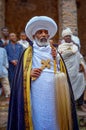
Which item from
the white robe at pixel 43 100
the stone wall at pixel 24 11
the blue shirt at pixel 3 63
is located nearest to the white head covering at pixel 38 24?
the white robe at pixel 43 100

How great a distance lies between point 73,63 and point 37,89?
3.00 meters

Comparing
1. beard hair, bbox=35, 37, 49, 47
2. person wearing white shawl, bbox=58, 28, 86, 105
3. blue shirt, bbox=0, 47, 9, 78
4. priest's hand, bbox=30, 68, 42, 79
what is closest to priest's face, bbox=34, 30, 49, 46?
beard hair, bbox=35, 37, 49, 47

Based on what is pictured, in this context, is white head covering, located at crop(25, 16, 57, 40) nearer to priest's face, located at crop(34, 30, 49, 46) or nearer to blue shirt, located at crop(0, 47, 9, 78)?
priest's face, located at crop(34, 30, 49, 46)

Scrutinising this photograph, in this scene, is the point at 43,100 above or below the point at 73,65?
below

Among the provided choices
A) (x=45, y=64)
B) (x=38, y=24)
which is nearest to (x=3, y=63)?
(x=38, y=24)

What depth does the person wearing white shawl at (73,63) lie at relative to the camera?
673 cm

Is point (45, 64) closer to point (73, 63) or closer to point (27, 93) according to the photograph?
point (27, 93)

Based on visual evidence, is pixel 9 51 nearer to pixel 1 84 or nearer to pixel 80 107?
pixel 1 84

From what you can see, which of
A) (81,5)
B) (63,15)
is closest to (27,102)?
(63,15)

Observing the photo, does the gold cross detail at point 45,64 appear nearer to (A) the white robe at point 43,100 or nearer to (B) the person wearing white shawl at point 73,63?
(A) the white robe at point 43,100

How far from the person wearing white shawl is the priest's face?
2682 mm

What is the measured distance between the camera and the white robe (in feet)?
12.5

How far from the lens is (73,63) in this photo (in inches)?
267

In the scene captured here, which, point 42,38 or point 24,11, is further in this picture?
point 24,11
